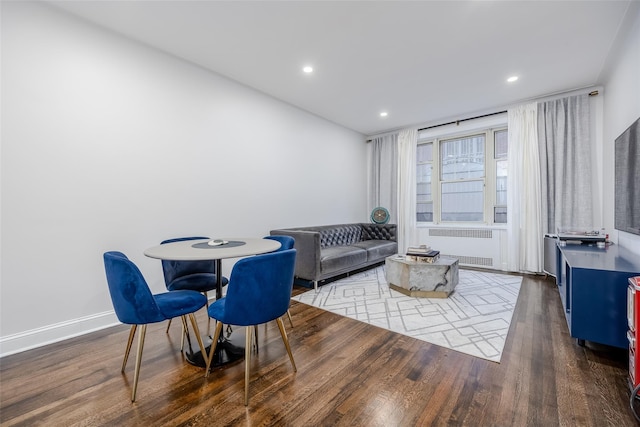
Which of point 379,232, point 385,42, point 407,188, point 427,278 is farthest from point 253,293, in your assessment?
point 407,188

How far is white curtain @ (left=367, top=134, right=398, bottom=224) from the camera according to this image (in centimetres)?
593

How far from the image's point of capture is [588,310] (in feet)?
6.60

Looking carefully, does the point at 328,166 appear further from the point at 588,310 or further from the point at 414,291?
the point at 588,310

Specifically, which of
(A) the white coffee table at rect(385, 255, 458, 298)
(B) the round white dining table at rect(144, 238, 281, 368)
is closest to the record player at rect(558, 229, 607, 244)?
(A) the white coffee table at rect(385, 255, 458, 298)

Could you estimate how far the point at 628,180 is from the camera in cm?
257

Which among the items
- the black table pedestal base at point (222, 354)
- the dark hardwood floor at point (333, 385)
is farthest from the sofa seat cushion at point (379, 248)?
the black table pedestal base at point (222, 354)

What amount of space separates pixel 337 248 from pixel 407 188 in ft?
7.13

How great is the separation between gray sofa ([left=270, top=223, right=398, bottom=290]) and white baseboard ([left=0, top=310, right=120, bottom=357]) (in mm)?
2112

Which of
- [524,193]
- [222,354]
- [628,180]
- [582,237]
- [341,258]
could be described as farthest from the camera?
[524,193]

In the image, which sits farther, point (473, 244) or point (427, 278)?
point (473, 244)

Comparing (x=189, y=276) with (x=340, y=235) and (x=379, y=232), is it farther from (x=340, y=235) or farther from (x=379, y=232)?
(x=379, y=232)

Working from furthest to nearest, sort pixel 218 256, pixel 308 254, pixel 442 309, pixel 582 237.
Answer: pixel 308 254
pixel 582 237
pixel 442 309
pixel 218 256

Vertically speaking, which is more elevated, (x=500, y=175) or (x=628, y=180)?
(x=500, y=175)

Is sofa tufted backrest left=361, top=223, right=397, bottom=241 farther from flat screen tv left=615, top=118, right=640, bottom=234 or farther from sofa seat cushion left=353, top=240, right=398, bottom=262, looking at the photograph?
flat screen tv left=615, top=118, right=640, bottom=234
